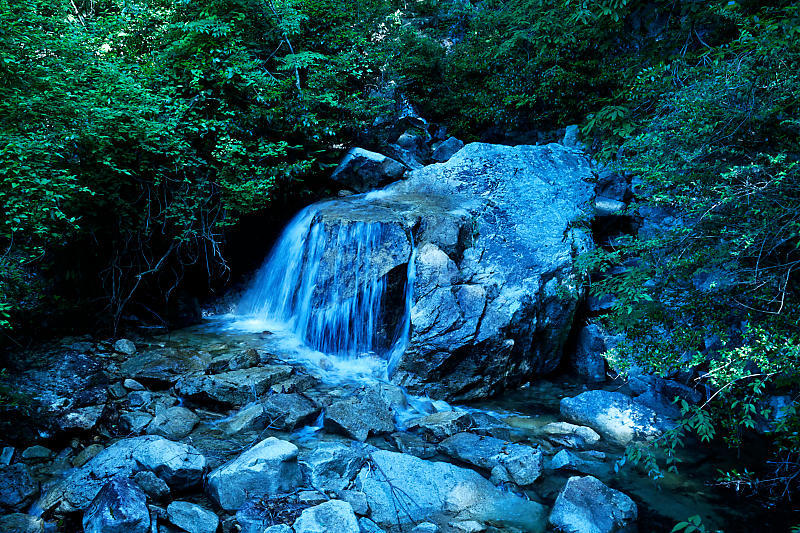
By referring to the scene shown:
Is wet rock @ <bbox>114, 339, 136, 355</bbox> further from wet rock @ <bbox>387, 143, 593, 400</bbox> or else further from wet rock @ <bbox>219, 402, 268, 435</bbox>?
wet rock @ <bbox>387, 143, 593, 400</bbox>

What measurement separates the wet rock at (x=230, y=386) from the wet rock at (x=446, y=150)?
8.87 metres

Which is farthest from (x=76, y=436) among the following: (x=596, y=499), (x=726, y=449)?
(x=726, y=449)

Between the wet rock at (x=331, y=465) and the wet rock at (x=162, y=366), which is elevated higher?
the wet rock at (x=162, y=366)

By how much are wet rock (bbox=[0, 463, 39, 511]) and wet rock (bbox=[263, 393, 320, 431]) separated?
2.31 m

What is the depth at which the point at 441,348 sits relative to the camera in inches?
278

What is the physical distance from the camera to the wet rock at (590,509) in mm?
4258

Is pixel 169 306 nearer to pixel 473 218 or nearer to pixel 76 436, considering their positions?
pixel 76 436

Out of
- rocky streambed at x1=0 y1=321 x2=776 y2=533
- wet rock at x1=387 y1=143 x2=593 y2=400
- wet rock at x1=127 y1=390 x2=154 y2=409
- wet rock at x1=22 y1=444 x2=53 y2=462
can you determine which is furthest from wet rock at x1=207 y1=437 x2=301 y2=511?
wet rock at x1=387 y1=143 x2=593 y2=400

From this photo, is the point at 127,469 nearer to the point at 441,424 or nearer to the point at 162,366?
the point at 162,366

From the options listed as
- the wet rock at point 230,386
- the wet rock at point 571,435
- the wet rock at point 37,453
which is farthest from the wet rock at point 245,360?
the wet rock at point 571,435

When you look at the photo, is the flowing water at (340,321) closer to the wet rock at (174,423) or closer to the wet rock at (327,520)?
the wet rock at (174,423)

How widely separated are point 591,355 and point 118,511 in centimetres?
746

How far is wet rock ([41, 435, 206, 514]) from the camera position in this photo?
3877 mm

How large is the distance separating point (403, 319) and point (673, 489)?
444 cm
